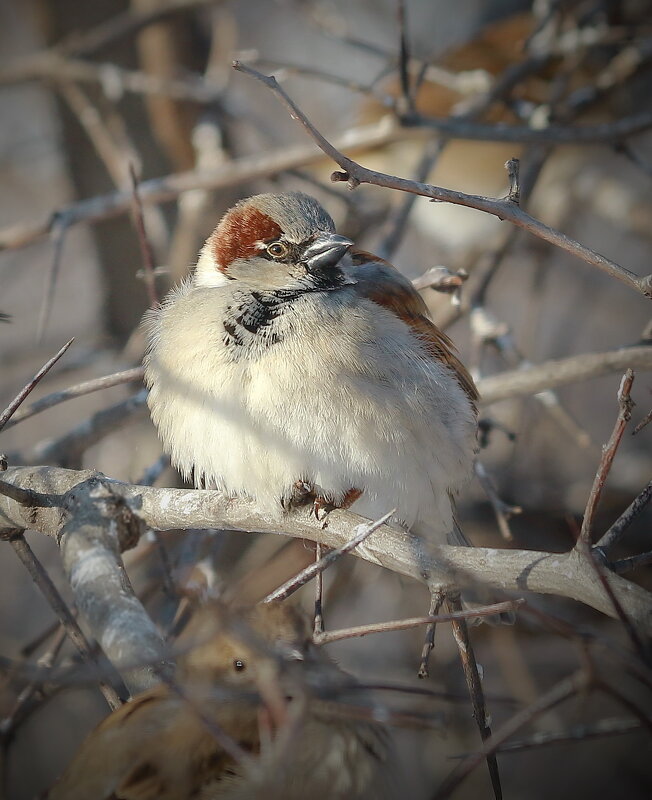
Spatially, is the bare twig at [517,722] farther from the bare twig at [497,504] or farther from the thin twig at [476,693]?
the bare twig at [497,504]

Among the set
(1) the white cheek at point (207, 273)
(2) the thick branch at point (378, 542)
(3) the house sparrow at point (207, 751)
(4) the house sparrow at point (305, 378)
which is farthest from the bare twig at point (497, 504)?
(1) the white cheek at point (207, 273)

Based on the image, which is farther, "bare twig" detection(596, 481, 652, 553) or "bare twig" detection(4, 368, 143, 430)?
"bare twig" detection(4, 368, 143, 430)

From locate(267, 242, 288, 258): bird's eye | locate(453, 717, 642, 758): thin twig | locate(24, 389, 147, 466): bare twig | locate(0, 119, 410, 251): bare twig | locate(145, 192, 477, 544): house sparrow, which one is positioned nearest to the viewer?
locate(453, 717, 642, 758): thin twig

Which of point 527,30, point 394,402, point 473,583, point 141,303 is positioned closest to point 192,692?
point 473,583

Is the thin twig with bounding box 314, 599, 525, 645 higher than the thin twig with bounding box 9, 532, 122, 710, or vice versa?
the thin twig with bounding box 314, 599, 525, 645

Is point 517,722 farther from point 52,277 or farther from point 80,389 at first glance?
point 52,277

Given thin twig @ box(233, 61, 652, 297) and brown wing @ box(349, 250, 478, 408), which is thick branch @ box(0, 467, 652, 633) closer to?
thin twig @ box(233, 61, 652, 297)

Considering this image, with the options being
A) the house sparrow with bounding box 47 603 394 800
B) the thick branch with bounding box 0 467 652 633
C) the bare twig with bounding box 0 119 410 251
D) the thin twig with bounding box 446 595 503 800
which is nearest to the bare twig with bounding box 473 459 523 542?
the thick branch with bounding box 0 467 652 633

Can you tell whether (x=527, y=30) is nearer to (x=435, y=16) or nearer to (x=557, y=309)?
(x=435, y=16)

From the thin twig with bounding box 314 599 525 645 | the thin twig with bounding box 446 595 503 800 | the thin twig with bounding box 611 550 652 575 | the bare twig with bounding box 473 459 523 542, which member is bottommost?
the bare twig with bounding box 473 459 523 542
